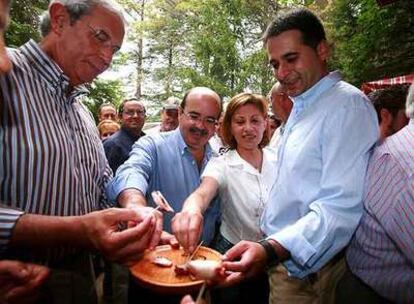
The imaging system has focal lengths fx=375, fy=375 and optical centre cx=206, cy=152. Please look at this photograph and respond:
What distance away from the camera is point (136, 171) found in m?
2.60

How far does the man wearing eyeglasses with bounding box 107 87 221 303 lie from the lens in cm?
292

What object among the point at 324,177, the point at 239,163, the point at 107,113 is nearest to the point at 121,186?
the point at 239,163

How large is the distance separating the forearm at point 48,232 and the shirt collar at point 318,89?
1.43 m

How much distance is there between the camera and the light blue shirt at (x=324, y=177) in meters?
1.79

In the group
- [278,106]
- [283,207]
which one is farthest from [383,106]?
[278,106]

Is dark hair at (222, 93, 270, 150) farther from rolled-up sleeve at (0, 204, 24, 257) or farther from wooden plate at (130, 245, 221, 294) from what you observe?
rolled-up sleeve at (0, 204, 24, 257)

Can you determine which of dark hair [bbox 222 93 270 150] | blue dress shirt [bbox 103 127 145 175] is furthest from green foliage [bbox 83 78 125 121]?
dark hair [bbox 222 93 270 150]

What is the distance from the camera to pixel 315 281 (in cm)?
219

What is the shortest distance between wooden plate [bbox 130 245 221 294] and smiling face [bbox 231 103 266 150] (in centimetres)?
140

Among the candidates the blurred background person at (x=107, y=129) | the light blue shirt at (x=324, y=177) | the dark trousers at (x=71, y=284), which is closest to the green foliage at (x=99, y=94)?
the blurred background person at (x=107, y=129)

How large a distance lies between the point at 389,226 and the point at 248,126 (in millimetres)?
1561

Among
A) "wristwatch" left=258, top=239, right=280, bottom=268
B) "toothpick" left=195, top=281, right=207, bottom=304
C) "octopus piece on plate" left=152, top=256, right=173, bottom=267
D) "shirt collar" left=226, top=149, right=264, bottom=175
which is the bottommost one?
"toothpick" left=195, top=281, right=207, bottom=304

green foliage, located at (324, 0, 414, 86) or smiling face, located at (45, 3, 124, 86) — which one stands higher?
green foliage, located at (324, 0, 414, 86)

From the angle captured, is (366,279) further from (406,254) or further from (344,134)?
(344,134)
